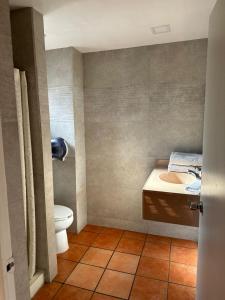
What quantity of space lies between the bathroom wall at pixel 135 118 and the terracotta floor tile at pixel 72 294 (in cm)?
100

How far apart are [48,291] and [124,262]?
2.33 feet

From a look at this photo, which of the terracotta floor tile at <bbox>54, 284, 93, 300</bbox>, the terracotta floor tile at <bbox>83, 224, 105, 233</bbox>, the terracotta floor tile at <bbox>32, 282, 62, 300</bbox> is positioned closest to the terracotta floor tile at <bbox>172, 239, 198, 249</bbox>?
the terracotta floor tile at <bbox>83, 224, 105, 233</bbox>

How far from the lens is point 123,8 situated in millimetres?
1502

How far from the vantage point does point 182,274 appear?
6.39ft

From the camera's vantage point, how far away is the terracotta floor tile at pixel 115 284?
1.76 meters

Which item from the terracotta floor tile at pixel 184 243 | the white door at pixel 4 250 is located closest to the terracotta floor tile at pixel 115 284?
the terracotta floor tile at pixel 184 243

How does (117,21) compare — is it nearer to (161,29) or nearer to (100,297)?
(161,29)

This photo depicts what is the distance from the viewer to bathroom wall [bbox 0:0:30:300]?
890 millimetres

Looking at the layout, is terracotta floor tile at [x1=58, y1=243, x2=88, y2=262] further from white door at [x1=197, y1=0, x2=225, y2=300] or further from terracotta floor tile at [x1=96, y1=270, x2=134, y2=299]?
white door at [x1=197, y1=0, x2=225, y2=300]

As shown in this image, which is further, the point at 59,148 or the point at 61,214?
the point at 59,148

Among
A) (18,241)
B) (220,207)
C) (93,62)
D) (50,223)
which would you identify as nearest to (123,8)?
(93,62)

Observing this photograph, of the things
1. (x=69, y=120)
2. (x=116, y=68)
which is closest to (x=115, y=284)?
(x=69, y=120)

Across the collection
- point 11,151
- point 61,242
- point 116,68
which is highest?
point 116,68

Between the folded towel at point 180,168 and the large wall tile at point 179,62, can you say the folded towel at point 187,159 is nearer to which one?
the folded towel at point 180,168
